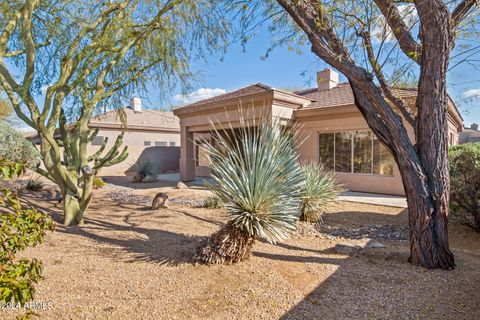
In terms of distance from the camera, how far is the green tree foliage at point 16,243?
1.64m

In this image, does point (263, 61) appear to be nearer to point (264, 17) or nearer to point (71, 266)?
point (264, 17)

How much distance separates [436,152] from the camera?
415cm

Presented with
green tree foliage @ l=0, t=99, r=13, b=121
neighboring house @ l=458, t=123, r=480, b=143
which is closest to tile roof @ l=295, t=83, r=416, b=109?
green tree foliage @ l=0, t=99, r=13, b=121

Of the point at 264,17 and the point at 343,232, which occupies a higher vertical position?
the point at 264,17

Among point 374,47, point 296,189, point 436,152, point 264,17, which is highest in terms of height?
point 264,17

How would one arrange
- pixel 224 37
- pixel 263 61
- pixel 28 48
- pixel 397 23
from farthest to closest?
pixel 224 37
pixel 263 61
pixel 28 48
pixel 397 23

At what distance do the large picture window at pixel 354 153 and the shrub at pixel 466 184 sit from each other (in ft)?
15.4

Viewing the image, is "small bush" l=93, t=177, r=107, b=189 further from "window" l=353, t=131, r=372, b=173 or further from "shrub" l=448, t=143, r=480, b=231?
"shrub" l=448, t=143, r=480, b=231

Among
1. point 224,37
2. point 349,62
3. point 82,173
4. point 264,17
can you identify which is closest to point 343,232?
point 349,62

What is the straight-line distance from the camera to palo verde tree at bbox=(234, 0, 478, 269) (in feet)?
13.4

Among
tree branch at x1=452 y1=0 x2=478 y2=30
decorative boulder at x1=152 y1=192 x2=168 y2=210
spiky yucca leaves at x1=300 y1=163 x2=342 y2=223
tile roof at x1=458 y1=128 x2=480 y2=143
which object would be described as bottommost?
decorative boulder at x1=152 y1=192 x2=168 y2=210

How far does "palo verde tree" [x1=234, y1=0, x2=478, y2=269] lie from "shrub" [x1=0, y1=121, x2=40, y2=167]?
7.24m

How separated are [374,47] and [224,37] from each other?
3.84 metres

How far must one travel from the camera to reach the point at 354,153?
11.7 metres
